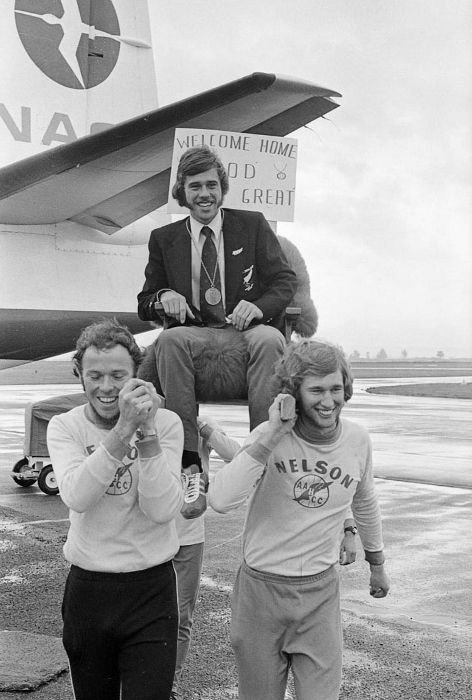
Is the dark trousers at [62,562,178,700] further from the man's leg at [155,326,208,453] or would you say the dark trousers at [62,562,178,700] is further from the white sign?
the white sign

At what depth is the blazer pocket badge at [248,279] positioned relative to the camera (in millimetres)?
3293

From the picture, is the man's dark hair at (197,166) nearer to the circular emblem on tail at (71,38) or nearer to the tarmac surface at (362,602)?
the tarmac surface at (362,602)

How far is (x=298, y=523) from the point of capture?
2.61 metres

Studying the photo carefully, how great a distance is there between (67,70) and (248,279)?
6.63m

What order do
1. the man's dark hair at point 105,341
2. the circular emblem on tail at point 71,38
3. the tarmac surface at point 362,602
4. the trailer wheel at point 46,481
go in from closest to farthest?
the man's dark hair at point 105,341 < the tarmac surface at point 362,602 < the circular emblem on tail at point 71,38 < the trailer wheel at point 46,481

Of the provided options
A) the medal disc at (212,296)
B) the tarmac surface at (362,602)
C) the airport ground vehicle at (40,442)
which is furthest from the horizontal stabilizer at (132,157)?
the tarmac surface at (362,602)

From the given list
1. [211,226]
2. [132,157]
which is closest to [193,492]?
[211,226]

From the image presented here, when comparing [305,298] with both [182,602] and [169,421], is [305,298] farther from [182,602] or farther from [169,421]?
[182,602]

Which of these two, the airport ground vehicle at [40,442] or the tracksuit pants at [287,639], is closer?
the tracksuit pants at [287,639]

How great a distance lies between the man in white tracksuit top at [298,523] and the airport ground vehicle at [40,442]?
5.73 m

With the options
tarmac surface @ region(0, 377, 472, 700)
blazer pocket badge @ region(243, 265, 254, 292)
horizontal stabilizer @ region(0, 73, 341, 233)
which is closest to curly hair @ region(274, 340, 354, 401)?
blazer pocket badge @ region(243, 265, 254, 292)

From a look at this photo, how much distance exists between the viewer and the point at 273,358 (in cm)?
302

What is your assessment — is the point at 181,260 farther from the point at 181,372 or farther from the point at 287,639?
the point at 287,639

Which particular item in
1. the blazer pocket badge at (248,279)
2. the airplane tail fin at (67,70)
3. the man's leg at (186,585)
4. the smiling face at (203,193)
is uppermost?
the airplane tail fin at (67,70)
